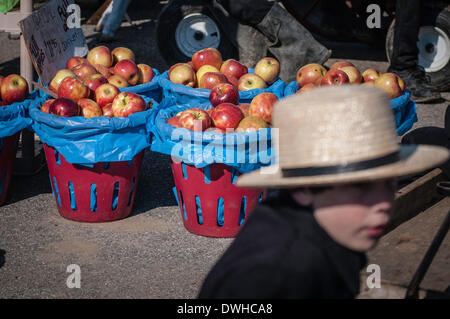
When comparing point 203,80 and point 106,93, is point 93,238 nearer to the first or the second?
point 106,93

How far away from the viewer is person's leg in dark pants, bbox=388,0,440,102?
22.4 ft

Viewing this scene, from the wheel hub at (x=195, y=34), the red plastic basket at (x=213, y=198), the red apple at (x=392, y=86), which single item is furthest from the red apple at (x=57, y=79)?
the wheel hub at (x=195, y=34)

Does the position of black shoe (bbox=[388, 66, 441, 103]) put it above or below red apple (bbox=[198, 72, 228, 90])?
below

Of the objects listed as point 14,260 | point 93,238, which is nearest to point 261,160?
point 93,238

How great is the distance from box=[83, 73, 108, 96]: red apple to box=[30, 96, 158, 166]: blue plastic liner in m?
0.61

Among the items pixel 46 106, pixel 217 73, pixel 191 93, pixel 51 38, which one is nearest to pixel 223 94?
pixel 191 93

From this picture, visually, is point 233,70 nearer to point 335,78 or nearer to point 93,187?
point 335,78

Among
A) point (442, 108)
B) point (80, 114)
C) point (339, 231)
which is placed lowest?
point (442, 108)

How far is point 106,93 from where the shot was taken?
4426 mm

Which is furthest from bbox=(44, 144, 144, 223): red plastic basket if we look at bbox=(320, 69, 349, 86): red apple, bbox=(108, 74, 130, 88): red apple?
bbox=(320, 69, 349, 86): red apple

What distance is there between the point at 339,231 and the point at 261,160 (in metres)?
2.17

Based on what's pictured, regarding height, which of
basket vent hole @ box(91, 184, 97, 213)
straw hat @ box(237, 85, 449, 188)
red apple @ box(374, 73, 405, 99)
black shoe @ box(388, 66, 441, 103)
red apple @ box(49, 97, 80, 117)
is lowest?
black shoe @ box(388, 66, 441, 103)

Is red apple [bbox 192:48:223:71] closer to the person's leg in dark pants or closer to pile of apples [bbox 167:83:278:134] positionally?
pile of apples [bbox 167:83:278:134]

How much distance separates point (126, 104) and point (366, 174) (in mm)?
2903
